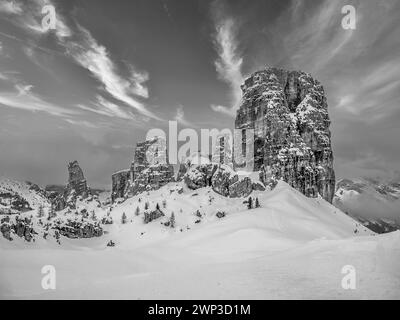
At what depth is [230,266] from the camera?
92.9 feet

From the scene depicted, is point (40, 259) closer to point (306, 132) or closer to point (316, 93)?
point (306, 132)

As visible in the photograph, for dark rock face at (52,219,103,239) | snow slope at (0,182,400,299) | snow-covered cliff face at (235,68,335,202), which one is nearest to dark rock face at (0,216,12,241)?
snow slope at (0,182,400,299)

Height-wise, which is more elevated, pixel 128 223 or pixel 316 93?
pixel 316 93

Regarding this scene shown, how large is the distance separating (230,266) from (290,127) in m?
129

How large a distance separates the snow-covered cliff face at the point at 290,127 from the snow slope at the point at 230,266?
62.4 meters

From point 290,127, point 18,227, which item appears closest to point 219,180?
point 290,127

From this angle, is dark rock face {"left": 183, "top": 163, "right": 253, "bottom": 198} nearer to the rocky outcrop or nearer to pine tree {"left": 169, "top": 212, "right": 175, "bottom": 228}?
pine tree {"left": 169, "top": 212, "right": 175, "bottom": 228}

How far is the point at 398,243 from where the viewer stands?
78.0ft

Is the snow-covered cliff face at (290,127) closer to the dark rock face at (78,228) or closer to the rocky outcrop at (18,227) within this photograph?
the dark rock face at (78,228)

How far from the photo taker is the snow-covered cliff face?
14138 centimetres

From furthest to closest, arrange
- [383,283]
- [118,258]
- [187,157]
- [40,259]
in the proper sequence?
[187,157] → [118,258] → [40,259] → [383,283]

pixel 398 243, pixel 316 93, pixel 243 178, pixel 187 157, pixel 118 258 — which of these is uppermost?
pixel 316 93
